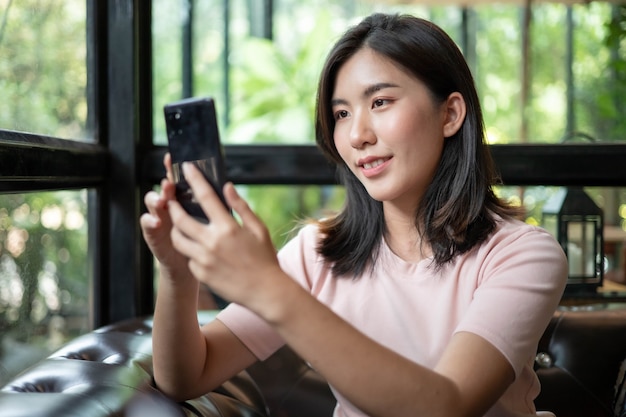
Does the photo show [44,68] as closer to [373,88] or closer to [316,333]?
[373,88]

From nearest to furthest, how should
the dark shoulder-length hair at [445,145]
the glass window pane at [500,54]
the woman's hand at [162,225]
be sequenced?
the woman's hand at [162,225] → the dark shoulder-length hair at [445,145] → the glass window pane at [500,54]

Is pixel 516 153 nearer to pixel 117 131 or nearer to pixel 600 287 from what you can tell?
pixel 600 287

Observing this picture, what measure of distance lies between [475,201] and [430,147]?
0.14 m

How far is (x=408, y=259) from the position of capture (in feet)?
5.06

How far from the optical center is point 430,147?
1.45 metres

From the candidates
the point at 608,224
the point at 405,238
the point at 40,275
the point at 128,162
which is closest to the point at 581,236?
the point at 608,224

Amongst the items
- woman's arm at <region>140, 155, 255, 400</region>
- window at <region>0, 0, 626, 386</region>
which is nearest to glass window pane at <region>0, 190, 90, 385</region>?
window at <region>0, 0, 626, 386</region>

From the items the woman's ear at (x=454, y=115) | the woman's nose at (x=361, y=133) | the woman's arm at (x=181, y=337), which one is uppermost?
the woman's ear at (x=454, y=115)

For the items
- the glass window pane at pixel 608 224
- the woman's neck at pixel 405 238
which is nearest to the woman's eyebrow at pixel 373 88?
the woman's neck at pixel 405 238

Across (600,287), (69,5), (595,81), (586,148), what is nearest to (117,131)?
(69,5)

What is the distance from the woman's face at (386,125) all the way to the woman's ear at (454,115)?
0.06 ft

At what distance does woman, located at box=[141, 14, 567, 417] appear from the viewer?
3.79 ft

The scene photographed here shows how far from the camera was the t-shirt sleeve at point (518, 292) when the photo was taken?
120cm

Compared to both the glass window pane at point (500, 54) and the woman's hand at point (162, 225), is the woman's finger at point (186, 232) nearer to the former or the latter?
the woman's hand at point (162, 225)
